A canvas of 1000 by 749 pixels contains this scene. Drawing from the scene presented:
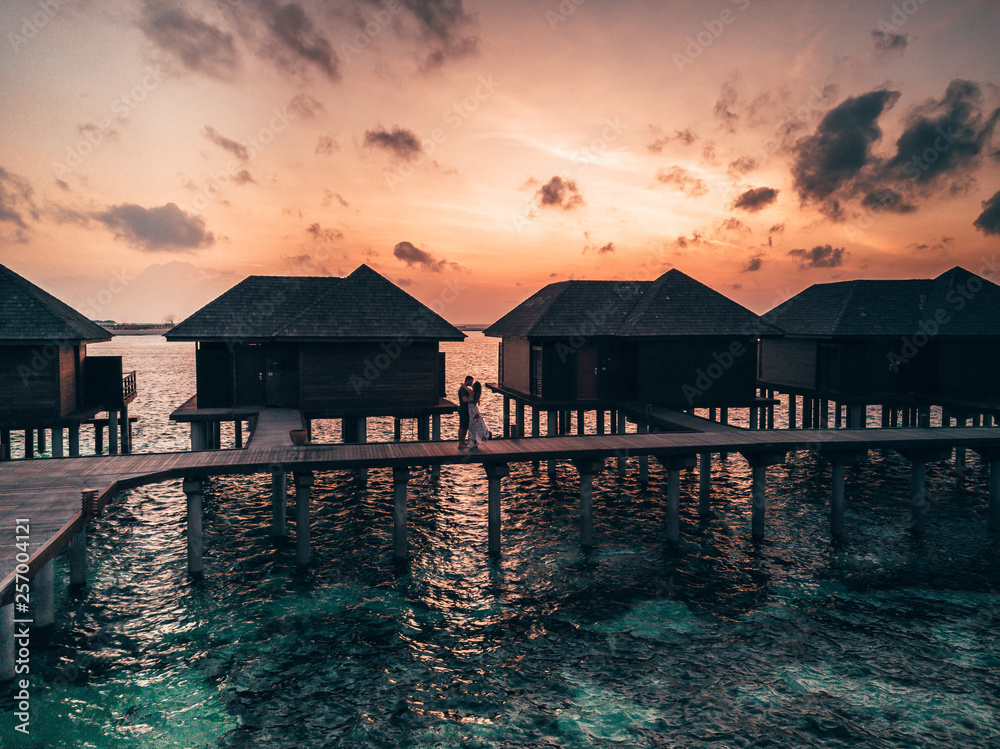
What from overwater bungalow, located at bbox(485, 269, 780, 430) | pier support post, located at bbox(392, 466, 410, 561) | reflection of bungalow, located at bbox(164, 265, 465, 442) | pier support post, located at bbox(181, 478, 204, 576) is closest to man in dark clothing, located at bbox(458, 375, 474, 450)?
pier support post, located at bbox(392, 466, 410, 561)

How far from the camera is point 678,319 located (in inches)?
941

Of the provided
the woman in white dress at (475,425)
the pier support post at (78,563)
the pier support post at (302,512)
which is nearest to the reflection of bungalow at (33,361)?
the pier support post at (78,563)

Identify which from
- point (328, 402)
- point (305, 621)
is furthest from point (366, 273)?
point (305, 621)

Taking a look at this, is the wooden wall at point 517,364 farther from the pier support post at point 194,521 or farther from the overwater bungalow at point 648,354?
the pier support post at point 194,521

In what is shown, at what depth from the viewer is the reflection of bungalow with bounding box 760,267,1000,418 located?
25.8 meters

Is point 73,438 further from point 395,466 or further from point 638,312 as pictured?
point 638,312

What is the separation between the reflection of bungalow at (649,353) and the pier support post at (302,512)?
10.8m

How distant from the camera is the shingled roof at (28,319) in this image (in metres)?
19.6

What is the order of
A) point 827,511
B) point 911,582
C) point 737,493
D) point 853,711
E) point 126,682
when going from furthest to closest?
point 737,493, point 827,511, point 911,582, point 126,682, point 853,711

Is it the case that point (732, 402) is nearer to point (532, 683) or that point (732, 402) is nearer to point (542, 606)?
point (542, 606)

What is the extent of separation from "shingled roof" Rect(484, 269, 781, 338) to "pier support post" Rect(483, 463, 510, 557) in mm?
8197

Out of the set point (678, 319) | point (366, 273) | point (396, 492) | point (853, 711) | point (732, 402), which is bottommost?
point (853, 711)

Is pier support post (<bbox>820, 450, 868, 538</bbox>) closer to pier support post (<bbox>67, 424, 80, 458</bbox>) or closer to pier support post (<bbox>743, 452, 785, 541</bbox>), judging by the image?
pier support post (<bbox>743, 452, 785, 541</bbox>)

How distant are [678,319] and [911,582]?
1206cm
